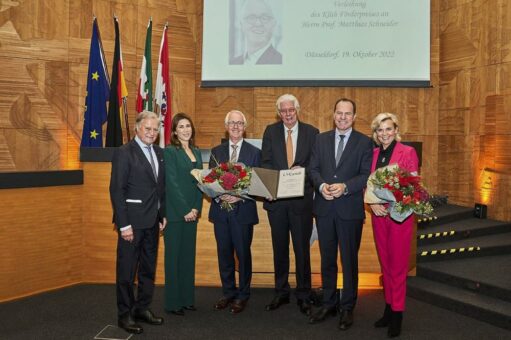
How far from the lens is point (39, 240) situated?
14.8 ft

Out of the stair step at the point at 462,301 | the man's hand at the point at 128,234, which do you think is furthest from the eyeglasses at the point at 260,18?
the man's hand at the point at 128,234

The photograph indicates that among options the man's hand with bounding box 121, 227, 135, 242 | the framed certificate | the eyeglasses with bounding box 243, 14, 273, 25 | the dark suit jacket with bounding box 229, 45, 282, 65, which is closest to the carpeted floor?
the man's hand with bounding box 121, 227, 135, 242

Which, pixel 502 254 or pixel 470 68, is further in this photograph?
pixel 470 68

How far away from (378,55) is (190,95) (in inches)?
112

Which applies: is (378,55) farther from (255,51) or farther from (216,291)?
(216,291)

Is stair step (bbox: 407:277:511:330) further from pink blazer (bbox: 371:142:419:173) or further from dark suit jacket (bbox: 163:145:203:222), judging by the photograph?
dark suit jacket (bbox: 163:145:203:222)

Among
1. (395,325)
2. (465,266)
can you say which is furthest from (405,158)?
(465,266)

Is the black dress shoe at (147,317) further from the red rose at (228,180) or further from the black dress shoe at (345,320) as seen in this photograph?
the black dress shoe at (345,320)

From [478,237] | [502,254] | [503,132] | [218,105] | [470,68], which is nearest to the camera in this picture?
[502,254]

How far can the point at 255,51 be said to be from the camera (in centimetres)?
700

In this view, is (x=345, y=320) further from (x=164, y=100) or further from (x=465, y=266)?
(x=164, y=100)

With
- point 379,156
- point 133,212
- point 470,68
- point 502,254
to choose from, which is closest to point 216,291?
point 133,212

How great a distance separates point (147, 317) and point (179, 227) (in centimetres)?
74

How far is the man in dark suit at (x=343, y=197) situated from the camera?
11.6 feet
